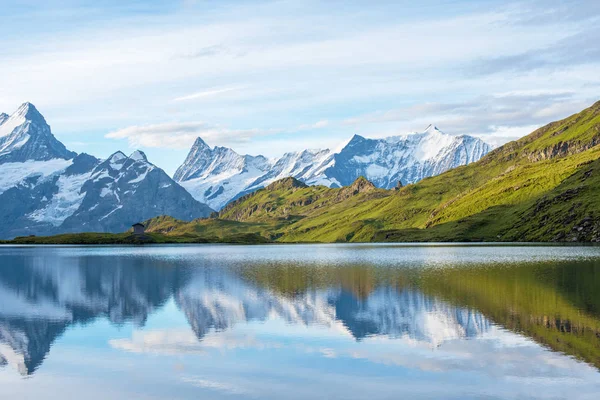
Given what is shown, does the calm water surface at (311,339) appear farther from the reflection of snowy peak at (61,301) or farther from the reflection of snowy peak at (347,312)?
the reflection of snowy peak at (61,301)

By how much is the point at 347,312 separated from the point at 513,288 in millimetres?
27583

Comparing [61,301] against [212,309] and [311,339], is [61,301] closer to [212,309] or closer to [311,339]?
[212,309]

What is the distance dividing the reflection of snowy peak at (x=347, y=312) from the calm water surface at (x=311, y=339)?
0.22 meters

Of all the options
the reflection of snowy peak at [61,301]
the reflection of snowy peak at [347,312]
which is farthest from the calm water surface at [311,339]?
the reflection of snowy peak at [61,301]

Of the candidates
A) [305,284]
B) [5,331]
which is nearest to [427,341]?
[5,331]

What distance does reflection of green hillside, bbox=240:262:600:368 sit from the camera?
54969 millimetres

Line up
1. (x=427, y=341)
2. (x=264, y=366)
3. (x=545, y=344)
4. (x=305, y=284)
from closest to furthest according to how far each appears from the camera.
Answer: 1. (x=264, y=366)
2. (x=545, y=344)
3. (x=427, y=341)
4. (x=305, y=284)

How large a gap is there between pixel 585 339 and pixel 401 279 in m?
54.7

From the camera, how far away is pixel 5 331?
62.8 metres

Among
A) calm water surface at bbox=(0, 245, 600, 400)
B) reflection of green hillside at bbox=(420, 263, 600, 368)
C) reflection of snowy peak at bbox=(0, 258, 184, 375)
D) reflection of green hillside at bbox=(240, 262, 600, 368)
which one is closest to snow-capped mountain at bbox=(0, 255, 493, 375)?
reflection of snowy peak at bbox=(0, 258, 184, 375)

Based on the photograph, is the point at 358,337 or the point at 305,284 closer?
the point at 358,337

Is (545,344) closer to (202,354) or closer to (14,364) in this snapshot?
(202,354)

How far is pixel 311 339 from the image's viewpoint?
2191 inches

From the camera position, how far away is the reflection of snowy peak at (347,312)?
58938 millimetres
